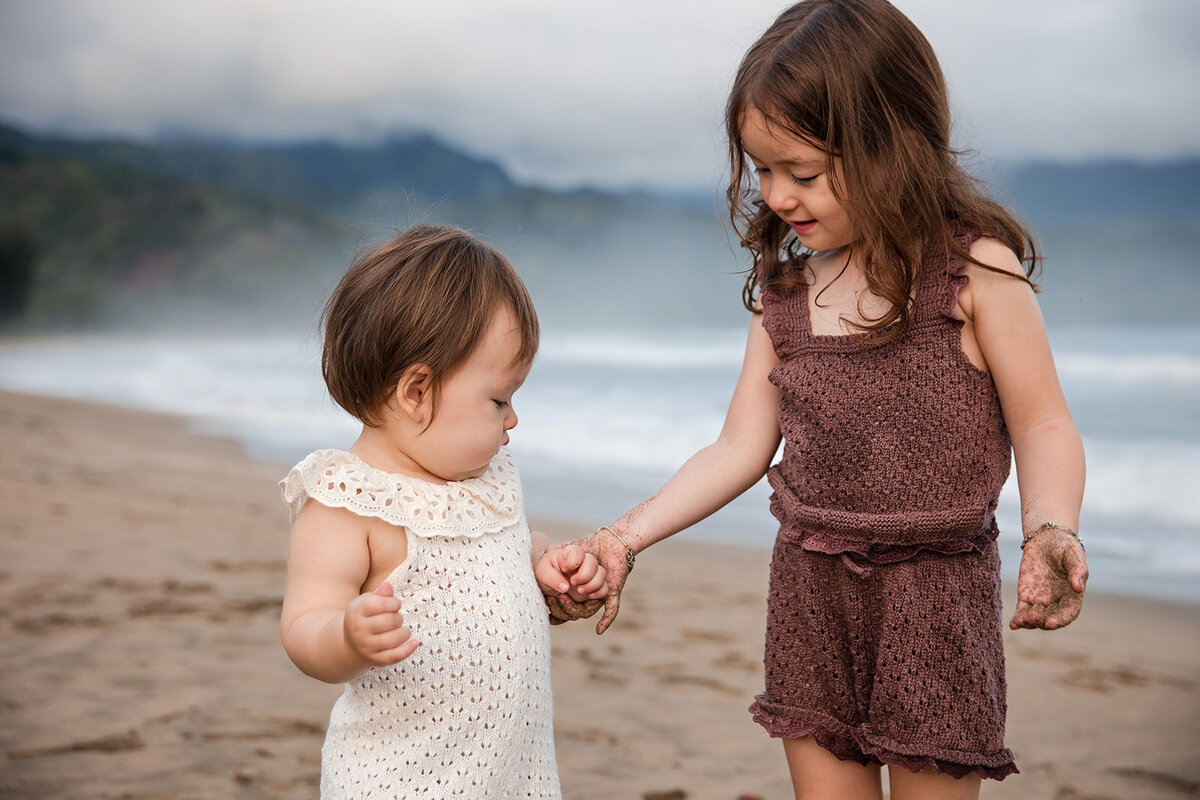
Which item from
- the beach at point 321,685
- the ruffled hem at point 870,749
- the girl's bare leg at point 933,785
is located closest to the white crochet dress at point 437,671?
the ruffled hem at point 870,749

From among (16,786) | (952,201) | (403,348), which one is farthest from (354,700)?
(16,786)

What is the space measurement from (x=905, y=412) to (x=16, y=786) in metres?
2.55

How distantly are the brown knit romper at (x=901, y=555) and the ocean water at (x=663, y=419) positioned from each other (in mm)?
963

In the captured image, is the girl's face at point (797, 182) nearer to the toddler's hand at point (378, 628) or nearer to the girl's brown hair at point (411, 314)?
the girl's brown hair at point (411, 314)

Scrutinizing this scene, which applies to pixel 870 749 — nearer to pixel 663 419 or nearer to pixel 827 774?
pixel 827 774

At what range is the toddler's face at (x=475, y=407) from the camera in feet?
5.76

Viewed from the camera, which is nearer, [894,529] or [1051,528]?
[1051,528]

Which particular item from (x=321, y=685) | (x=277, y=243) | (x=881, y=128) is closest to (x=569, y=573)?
(x=881, y=128)

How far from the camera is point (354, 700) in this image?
1738 millimetres

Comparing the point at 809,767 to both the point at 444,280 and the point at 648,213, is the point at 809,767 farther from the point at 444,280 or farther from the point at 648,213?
the point at 648,213

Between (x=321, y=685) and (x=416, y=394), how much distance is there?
2427mm

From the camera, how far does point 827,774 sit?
1920 mm

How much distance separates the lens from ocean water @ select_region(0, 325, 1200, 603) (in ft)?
20.5

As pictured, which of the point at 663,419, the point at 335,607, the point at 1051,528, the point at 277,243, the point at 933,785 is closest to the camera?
the point at 335,607
